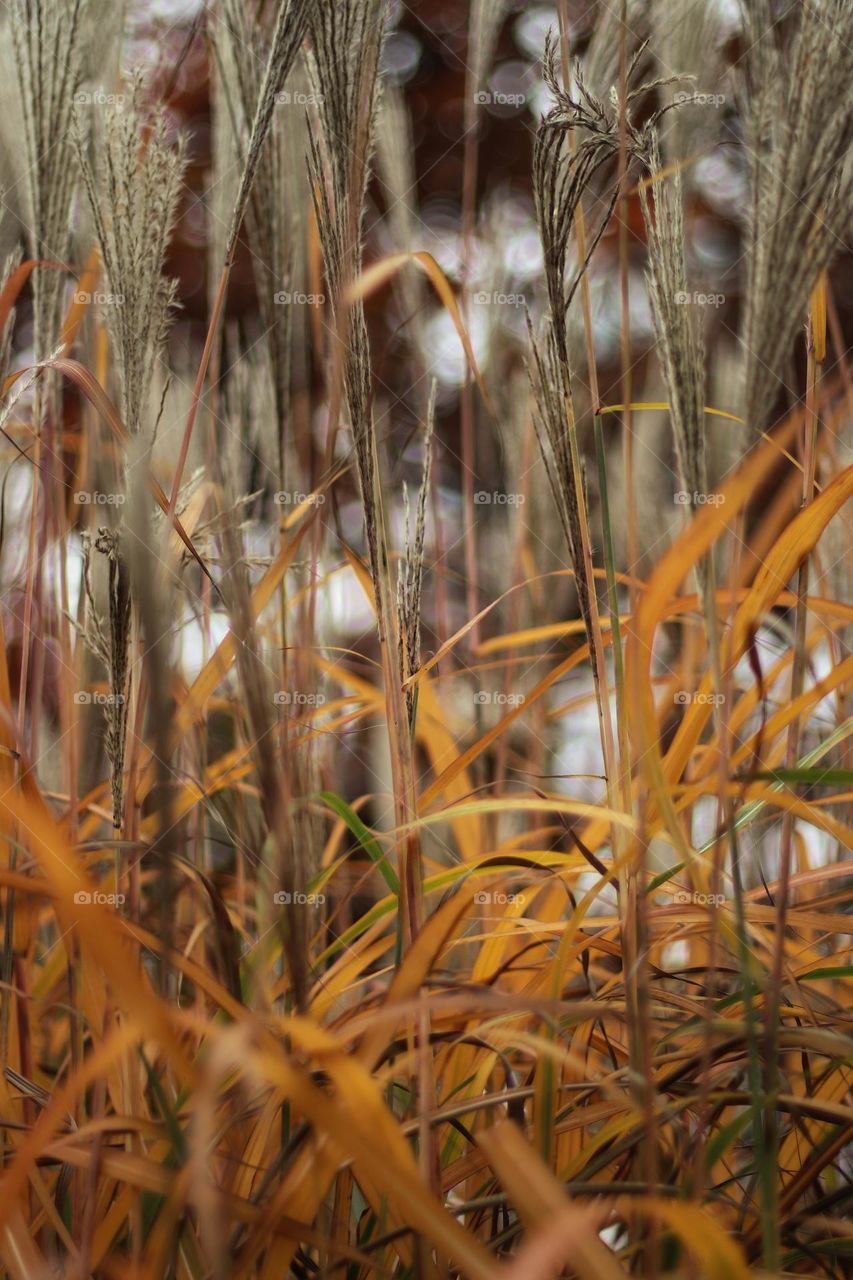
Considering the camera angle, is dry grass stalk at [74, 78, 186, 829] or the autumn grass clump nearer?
the autumn grass clump

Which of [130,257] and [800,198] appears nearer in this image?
[800,198]

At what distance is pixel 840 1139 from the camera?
0.46m

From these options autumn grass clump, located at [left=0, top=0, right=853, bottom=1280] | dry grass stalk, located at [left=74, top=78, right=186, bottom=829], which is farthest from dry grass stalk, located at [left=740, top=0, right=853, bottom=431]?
dry grass stalk, located at [left=74, top=78, right=186, bottom=829]

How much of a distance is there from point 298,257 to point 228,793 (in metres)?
0.48

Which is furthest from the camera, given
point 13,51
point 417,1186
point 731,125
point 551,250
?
point 731,125

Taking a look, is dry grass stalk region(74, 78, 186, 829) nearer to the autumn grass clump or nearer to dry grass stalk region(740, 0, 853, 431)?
the autumn grass clump

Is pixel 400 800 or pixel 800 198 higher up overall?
pixel 800 198

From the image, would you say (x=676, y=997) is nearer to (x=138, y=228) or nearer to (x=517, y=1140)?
(x=517, y=1140)

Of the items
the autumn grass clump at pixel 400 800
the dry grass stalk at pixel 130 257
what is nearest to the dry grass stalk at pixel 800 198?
the autumn grass clump at pixel 400 800

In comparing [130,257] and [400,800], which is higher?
[130,257]

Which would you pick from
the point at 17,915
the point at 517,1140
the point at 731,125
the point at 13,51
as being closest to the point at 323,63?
the point at 13,51

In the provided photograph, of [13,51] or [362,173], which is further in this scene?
[13,51]

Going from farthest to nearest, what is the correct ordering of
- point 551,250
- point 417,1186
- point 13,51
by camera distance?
point 13,51, point 551,250, point 417,1186

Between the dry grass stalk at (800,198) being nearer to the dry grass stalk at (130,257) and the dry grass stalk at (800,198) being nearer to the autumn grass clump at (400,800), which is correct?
the autumn grass clump at (400,800)
